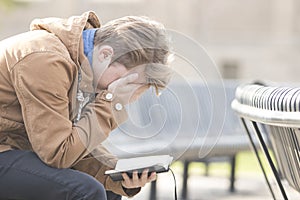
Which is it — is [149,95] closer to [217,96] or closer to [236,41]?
[217,96]

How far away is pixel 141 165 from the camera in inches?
116

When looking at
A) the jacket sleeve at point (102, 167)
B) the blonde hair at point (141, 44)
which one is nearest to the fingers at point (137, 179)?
the jacket sleeve at point (102, 167)

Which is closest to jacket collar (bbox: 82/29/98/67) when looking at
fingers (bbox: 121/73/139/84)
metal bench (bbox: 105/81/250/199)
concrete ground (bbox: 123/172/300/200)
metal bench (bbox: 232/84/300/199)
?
fingers (bbox: 121/73/139/84)

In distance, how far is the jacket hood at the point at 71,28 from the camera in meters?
2.89

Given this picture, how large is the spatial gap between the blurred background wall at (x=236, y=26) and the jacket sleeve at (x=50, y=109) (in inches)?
462

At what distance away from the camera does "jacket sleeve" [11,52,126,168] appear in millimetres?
2744

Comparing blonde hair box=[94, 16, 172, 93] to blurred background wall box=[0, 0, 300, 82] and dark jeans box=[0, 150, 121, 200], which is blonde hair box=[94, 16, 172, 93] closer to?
dark jeans box=[0, 150, 121, 200]

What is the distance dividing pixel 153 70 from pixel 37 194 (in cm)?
60

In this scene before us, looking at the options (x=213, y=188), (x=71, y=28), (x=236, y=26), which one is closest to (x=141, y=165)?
(x=71, y=28)

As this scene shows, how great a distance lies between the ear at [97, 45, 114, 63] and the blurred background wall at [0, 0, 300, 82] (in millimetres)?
11636

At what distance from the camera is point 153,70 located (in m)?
2.86

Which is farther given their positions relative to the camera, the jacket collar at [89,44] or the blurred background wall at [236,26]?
the blurred background wall at [236,26]

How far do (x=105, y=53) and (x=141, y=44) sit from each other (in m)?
0.14

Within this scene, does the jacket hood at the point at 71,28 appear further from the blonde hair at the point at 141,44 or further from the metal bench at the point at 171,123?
the metal bench at the point at 171,123
